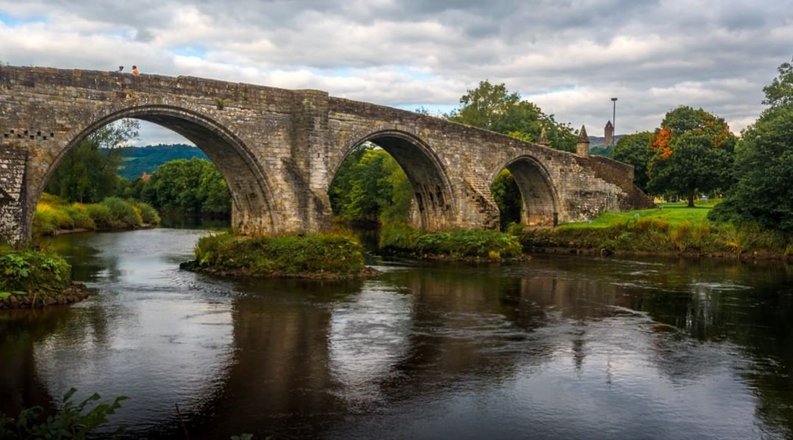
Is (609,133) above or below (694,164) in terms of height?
above

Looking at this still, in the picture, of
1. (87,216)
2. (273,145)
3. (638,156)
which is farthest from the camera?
(638,156)

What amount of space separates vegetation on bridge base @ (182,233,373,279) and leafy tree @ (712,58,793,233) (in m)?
20.1

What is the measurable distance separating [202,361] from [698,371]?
352 inches

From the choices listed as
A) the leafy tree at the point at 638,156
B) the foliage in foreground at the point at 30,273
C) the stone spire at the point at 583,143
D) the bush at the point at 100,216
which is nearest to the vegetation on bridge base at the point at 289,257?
the foliage in foreground at the point at 30,273

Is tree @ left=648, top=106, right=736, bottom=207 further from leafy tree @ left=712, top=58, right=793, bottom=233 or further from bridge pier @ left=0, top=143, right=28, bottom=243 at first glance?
bridge pier @ left=0, top=143, right=28, bottom=243

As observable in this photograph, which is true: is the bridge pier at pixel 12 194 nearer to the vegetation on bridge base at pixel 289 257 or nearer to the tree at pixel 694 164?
the vegetation on bridge base at pixel 289 257

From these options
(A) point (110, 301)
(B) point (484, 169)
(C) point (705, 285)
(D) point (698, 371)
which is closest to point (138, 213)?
(B) point (484, 169)

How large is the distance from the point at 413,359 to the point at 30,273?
10.5m

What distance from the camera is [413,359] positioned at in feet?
44.4

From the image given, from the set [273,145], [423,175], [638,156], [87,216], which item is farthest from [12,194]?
[638,156]

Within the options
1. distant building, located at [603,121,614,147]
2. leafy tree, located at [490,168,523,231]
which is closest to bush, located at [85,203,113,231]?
leafy tree, located at [490,168,523,231]

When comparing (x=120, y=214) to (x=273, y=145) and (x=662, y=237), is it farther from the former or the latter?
(x=662, y=237)

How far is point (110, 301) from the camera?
19281 millimetres

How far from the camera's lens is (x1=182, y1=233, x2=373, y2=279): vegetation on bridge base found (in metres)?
25.0
